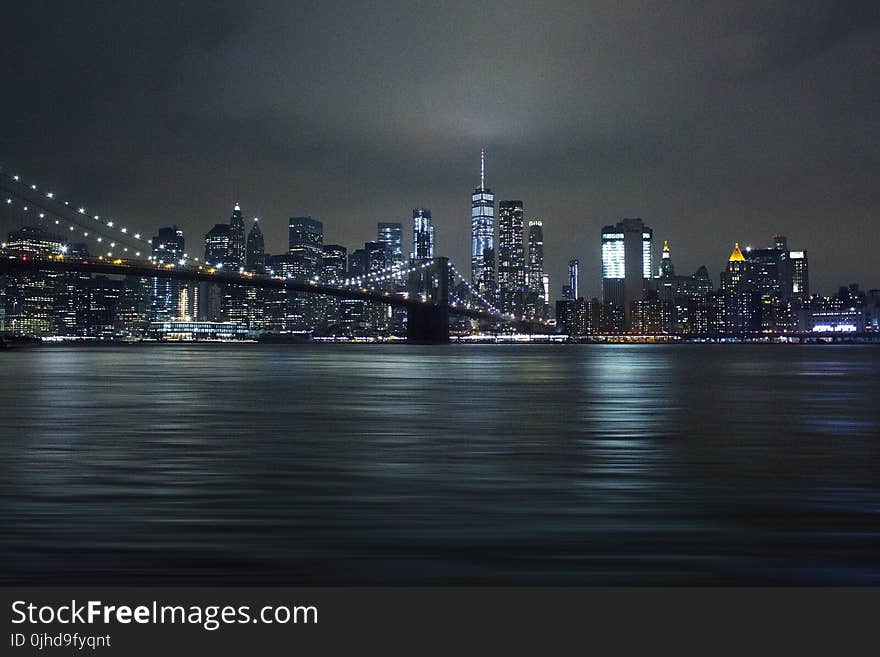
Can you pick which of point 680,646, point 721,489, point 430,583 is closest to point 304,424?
point 721,489

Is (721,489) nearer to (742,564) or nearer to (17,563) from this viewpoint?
(742,564)

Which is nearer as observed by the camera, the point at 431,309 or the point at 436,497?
the point at 436,497

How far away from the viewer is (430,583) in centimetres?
538

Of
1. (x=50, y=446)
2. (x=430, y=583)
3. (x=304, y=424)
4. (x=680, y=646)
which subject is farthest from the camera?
(x=304, y=424)

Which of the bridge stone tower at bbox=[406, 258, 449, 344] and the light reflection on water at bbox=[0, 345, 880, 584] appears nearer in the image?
the light reflection on water at bbox=[0, 345, 880, 584]

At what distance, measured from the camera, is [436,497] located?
28.2 ft

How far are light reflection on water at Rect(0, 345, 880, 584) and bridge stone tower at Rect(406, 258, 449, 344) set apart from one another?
93.6 meters

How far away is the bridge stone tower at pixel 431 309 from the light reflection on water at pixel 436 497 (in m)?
93.6

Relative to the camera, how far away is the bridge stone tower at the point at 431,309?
113 meters

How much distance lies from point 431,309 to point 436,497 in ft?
344

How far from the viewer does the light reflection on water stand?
18.9 feet

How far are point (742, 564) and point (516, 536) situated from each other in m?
1.72

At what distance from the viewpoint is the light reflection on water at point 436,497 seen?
227 inches

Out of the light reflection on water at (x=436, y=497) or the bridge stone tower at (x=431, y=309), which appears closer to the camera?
the light reflection on water at (x=436, y=497)
